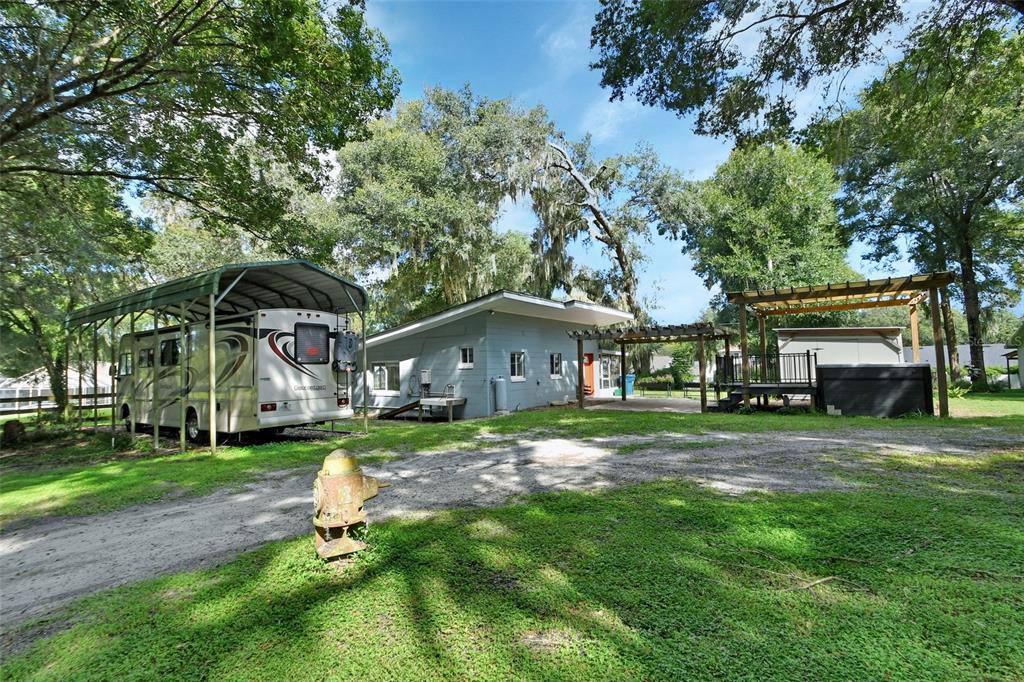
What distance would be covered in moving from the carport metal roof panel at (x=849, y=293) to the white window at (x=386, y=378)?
1096 centimetres

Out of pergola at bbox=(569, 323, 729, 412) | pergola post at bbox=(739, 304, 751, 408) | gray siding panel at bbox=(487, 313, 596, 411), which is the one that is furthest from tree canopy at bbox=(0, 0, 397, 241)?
pergola post at bbox=(739, 304, 751, 408)

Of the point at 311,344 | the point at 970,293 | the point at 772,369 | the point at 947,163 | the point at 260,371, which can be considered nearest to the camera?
the point at 260,371

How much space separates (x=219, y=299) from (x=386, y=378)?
8.73m

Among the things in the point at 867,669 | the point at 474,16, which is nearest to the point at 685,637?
the point at 867,669

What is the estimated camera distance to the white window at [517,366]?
15.0 m

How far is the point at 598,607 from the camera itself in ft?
7.96

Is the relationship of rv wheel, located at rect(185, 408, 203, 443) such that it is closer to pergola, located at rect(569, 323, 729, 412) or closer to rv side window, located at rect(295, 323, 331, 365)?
rv side window, located at rect(295, 323, 331, 365)

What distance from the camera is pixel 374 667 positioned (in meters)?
2.02

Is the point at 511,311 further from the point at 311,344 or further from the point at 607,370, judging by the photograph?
the point at 607,370

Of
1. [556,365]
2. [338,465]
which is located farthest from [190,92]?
[556,365]

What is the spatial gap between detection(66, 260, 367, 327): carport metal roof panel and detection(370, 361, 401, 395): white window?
5.47 meters

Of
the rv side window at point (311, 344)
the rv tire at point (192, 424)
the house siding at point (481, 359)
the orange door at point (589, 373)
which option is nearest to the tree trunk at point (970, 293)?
the orange door at point (589, 373)

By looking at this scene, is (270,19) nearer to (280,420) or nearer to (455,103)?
(280,420)

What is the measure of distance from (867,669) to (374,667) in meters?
2.10
